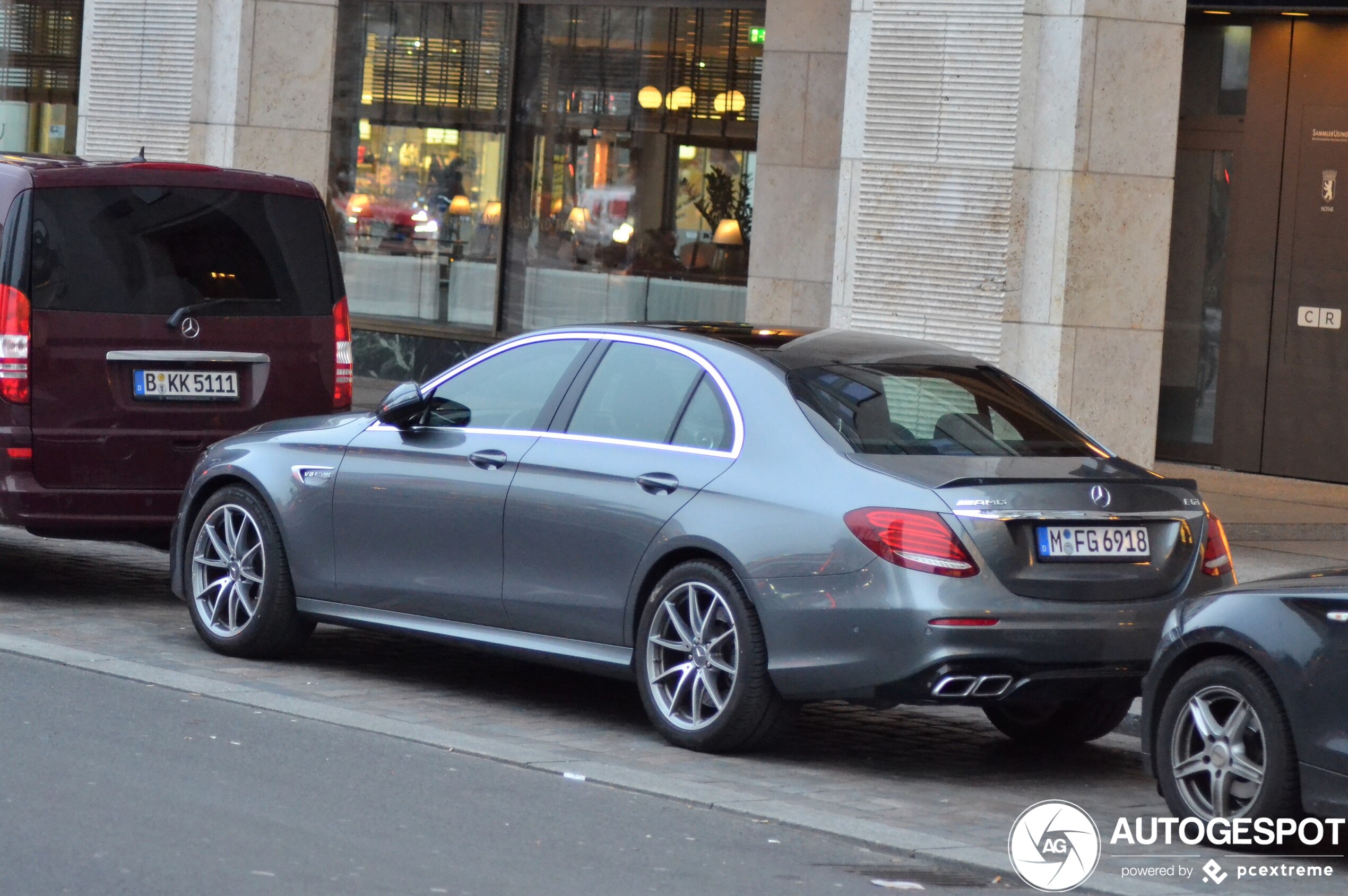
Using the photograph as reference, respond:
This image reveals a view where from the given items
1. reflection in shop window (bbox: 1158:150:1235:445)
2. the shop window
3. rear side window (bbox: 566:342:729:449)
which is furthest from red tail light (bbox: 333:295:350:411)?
the shop window

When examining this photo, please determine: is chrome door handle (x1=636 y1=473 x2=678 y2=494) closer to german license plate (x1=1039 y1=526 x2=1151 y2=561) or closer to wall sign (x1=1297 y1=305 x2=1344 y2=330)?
german license plate (x1=1039 y1=526 x2=1151 y2=561)

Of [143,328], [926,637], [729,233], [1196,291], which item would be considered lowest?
[926,637]

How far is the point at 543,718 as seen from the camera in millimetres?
8156

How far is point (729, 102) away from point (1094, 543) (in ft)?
41.6

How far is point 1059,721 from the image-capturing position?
8.06 metres

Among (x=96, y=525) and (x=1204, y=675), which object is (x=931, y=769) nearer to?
(x=1204, y=675)

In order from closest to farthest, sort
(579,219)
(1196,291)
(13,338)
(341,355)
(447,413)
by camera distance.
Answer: (447,413), (13,338), (341,355), (1196,291), (579,219)

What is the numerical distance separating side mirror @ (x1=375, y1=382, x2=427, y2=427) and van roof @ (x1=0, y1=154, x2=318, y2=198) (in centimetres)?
228

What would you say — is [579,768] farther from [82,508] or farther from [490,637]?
[82,508]

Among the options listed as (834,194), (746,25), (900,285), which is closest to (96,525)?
(900,285)

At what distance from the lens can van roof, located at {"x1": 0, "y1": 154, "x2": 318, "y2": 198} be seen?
984 cm

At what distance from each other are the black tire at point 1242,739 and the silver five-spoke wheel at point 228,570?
4.03m

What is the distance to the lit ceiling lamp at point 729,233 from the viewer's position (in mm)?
19281

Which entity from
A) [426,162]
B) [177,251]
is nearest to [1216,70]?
[426,162]
